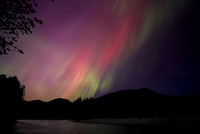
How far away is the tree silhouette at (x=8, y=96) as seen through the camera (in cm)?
6238

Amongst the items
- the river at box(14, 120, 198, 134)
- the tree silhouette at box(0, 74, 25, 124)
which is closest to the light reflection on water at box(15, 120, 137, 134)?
the river at box(14, 120, 198, 134)

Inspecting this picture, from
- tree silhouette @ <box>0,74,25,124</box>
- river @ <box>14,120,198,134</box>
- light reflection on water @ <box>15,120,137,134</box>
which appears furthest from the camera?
tree silhouette @ <box>0,74,25,124</box>

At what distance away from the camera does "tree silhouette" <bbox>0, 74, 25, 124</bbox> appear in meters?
62.4

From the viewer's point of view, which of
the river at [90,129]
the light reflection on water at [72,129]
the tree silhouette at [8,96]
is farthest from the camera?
the tree silhouette at [8,96]

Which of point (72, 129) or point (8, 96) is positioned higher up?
point (8, 96)

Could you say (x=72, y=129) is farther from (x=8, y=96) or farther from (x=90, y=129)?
(x=8, y=96)

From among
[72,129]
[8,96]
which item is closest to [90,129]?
[72,129]

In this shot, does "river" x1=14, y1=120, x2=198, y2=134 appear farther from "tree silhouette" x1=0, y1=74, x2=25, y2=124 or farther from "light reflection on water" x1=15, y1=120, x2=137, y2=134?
"tree silhouette" x1=0, y1=74, x2=25, y2=124

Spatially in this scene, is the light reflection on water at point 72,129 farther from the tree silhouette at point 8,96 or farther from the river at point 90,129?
the tree silhouette at point 8,96

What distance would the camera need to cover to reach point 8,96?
217ft

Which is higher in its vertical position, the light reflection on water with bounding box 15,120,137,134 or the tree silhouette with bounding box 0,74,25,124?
the tree silhouette with bounding box 0,74,25,124

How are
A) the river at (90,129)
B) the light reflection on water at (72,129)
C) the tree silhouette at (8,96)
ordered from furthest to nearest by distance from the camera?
the tree silhouette at (8,96) < the river at (90,129) < the light reflection on water at (72,129)

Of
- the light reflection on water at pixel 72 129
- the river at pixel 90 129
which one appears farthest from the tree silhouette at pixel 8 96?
the river at pixel 90 129

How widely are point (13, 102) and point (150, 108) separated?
256ft
